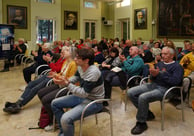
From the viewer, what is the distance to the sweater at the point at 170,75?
2881 mm

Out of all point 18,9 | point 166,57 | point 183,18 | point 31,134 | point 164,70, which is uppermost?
point 18,9

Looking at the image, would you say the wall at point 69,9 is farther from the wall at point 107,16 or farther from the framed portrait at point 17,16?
the framed portrait at point 17,16

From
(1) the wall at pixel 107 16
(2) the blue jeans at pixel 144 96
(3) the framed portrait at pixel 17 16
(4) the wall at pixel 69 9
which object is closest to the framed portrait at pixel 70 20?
(4) the wall at pixel 69 9

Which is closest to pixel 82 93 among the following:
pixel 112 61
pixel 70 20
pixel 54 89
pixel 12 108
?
pixel 54 89

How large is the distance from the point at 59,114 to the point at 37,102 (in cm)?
183

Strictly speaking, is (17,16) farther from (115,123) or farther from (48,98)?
(115,123)

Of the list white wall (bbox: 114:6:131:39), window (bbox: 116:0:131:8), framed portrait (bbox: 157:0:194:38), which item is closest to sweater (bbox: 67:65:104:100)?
framed portrait (bbox: 157:0:194:38)

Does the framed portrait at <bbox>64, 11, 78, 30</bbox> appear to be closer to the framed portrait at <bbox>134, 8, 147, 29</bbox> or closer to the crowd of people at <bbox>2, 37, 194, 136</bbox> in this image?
the framed portrait at <bbox>134, 8, 147, 29</bbox>

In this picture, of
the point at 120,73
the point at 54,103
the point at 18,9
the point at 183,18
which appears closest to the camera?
the point at 54,103

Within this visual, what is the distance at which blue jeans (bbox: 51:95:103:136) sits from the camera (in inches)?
86.1

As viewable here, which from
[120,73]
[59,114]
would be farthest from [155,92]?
[59,114]

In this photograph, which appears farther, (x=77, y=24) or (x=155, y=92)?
(x=77, y=24)

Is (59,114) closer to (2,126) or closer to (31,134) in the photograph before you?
(31,134)

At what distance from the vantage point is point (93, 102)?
7.35 ft
